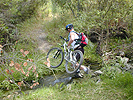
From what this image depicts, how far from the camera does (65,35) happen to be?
892 centimetres

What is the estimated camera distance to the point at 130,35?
7.62 meters

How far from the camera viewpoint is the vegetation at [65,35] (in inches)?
156

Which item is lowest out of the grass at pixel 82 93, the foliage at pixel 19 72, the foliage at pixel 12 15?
the grass at pixel 82 93

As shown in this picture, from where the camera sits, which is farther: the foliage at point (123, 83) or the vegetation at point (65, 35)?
the vegetation at point (65, 35)

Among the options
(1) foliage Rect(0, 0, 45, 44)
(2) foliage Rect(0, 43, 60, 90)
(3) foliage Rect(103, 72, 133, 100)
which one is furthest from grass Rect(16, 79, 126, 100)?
(1) foliage Rect(0, 0, 45, 44)

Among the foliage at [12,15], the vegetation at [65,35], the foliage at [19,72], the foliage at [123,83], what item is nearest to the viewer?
the foliage at [19,72]

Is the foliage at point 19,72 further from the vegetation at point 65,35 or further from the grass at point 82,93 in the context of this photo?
the grass at point 82,93

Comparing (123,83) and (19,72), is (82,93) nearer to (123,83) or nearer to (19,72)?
(123,83)

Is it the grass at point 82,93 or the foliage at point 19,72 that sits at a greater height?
the foliage at point 19,72

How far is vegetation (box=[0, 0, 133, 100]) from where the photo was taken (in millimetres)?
3971

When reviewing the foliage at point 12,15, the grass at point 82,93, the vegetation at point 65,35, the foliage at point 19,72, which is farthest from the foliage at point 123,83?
the foliage at point 12,15

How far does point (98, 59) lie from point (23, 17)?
6.19 m

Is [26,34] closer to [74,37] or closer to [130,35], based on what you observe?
[74,37]

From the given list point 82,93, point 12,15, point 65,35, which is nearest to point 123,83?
point 82,93
